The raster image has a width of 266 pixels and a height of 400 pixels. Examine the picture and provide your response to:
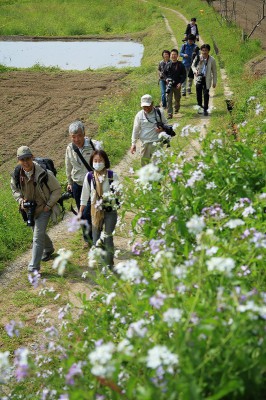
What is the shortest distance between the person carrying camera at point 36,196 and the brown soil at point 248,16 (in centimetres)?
1194

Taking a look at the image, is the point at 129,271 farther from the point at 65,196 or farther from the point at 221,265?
the point at 65,196

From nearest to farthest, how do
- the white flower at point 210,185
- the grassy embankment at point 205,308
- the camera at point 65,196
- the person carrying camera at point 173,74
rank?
the grassy embankment at point 205,308 → the white flower at point 210,185 → the camera at point 65,196 → the person carrying camera at point 173,74

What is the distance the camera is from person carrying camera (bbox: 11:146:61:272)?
710 centimetres

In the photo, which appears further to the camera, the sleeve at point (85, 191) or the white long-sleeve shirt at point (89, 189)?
the sleeve at point (85, 191)

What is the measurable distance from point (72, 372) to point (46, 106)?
1546 centimetres

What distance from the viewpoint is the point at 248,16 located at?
28.8 metres

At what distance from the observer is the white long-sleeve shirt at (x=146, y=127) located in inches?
342

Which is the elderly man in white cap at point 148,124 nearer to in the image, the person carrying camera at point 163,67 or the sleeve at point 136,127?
the sleeve at point 136,127

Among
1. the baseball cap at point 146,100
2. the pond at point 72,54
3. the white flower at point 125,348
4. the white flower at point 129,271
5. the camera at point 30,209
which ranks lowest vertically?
the pond at point 72,54

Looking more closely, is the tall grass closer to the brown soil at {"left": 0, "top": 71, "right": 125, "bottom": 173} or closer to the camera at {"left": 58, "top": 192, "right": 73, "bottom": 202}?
the brown soil at {"left": 0, "top": 71, "right": 125, "bottom": 173}

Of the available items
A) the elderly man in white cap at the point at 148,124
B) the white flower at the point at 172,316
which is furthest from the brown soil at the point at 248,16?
the white flower at the point at 172,316

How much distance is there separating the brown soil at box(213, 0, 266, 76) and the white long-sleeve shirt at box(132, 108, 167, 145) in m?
9.78

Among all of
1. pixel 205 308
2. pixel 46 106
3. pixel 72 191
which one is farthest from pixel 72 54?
pixel 205 308

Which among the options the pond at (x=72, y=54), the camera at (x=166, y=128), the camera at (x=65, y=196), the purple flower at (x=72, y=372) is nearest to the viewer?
the purple flower at (x=72, y=372)
